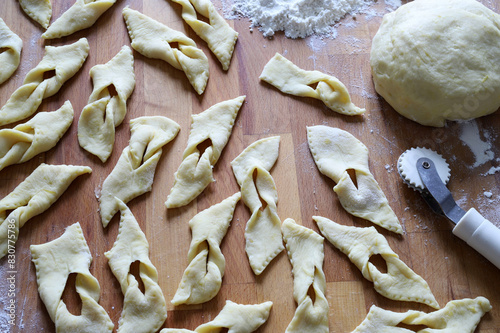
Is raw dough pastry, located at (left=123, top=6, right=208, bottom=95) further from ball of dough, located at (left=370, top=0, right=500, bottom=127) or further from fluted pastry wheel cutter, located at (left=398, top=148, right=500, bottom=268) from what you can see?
fluted pastry wheel cutter, located at (left=398, top=148, right=500, bottom=268)

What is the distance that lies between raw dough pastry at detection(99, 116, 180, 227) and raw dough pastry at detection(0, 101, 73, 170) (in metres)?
0.30

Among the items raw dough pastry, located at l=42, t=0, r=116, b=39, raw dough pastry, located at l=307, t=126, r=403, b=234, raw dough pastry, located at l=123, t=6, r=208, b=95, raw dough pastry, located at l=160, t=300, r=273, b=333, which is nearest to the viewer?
raw dough pastry, located at l=160, t=300, r=273, b=333

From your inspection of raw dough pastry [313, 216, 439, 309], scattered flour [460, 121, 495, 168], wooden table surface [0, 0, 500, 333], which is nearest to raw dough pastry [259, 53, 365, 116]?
wooden table surface [0, 0, 500, 333]

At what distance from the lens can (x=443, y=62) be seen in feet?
6.30

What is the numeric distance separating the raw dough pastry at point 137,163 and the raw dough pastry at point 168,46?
0.84 ft

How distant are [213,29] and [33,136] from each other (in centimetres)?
95

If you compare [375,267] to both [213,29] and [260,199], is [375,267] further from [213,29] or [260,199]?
[213,29]

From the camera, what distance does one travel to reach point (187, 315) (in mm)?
1753

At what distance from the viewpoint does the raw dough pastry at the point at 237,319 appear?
66.1 inches

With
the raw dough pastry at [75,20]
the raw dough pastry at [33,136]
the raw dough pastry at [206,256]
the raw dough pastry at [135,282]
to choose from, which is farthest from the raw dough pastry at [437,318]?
the raw dough pastry at [75,20]

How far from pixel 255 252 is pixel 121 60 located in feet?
3.56

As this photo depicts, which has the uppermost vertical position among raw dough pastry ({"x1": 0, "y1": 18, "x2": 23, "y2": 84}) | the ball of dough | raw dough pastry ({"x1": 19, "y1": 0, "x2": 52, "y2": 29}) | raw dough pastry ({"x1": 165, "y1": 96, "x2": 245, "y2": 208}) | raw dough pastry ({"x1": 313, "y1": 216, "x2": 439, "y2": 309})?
raw dough pastry ({"x1": 19, "y1": 0, "x2": 52, "y2": 29})

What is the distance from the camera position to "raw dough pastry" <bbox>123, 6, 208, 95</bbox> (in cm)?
216

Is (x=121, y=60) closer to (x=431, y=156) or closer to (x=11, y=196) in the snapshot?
(x=11, y=196)
